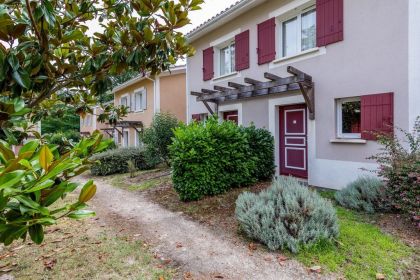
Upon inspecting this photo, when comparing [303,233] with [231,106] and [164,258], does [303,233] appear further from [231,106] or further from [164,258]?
[231,106]

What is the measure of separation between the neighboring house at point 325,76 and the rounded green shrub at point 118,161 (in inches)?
181

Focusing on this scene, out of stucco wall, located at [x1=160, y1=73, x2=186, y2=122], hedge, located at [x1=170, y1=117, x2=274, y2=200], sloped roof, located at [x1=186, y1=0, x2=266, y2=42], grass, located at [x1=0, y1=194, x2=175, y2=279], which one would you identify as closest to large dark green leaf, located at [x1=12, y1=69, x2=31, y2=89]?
grass, located at [x1=0, y1=194, x2=175, y2=279]

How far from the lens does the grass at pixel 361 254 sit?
3223mm

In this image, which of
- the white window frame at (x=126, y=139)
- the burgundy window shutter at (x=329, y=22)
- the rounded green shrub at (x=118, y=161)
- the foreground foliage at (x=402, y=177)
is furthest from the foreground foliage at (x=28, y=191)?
the white window frame at (x=126, y=139)

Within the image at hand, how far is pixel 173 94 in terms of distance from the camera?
52.4 ft

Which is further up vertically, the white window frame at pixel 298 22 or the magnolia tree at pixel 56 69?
the white window frame at pixel 298 22

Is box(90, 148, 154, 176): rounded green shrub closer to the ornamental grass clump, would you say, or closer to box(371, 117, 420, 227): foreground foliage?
the ornamental grass clump

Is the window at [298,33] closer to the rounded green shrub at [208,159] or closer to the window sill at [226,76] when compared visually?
the window sill at [226,76]

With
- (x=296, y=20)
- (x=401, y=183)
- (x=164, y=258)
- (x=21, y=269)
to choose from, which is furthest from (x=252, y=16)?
(x=21, y=269)

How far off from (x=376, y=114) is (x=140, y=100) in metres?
15.1

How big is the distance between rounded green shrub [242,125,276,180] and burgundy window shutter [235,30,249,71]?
2.78 m

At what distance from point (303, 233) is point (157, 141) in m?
8.03

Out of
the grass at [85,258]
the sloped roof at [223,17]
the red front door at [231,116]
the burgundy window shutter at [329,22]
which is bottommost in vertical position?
the grass at [85,258]

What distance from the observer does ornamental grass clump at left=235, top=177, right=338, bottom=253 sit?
3.73 metres
